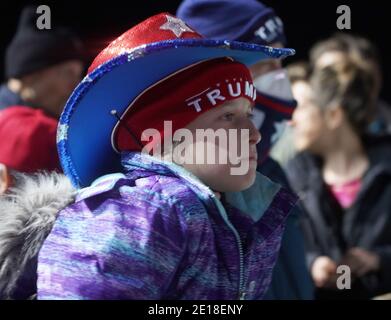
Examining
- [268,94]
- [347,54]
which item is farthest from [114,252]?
[347,54]

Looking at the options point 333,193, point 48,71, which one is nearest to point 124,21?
point 48,71

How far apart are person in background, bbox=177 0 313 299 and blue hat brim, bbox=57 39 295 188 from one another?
67cm

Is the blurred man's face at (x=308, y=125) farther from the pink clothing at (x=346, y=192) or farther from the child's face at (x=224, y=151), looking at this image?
the child's face at (x=224, y=151)

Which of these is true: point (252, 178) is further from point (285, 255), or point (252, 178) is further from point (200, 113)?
point (285, 255)

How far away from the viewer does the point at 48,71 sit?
3281 mm

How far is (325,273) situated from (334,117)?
726mm

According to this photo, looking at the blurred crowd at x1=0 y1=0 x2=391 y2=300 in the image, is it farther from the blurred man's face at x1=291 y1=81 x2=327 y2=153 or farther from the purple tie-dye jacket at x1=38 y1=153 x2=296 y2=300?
the purple tie-dye jacket at x1=38 y1=153 x2=296 y2=300

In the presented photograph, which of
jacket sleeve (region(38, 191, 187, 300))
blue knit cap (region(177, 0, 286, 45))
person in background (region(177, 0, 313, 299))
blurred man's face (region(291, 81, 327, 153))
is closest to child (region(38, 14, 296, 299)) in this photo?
jacket sleeve (region(38, 191, 187, 300))

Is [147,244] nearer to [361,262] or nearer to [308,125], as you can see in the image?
[361,262]

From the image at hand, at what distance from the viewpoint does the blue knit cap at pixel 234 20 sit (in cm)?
265

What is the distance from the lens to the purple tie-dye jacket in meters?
1.54

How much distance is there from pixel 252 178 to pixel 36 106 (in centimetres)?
152

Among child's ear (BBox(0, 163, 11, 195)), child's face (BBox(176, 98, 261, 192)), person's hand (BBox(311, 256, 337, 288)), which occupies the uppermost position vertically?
child's face (BBox(176, 98, 261, 192))

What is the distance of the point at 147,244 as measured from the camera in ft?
5.11
